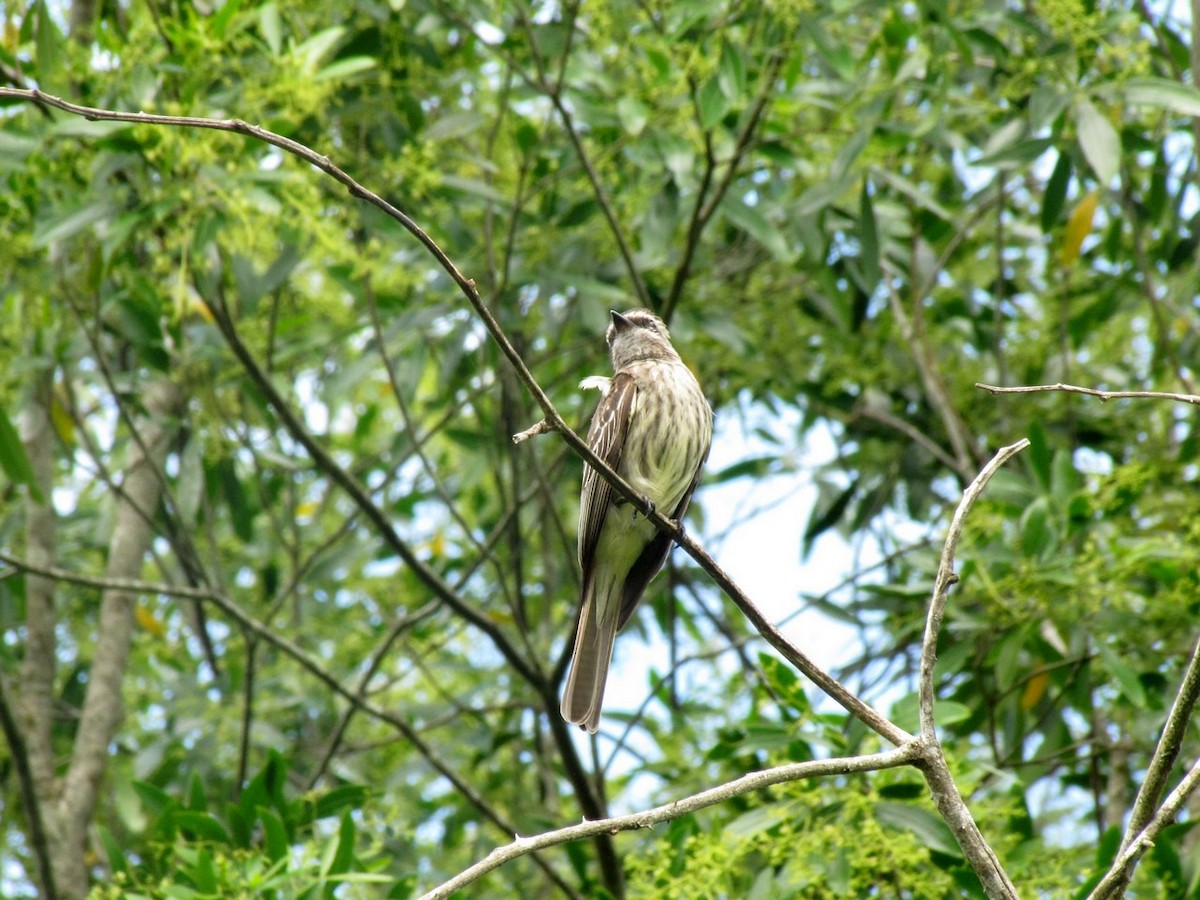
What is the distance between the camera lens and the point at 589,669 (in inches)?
184

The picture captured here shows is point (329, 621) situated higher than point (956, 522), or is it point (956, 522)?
point (329, 621)

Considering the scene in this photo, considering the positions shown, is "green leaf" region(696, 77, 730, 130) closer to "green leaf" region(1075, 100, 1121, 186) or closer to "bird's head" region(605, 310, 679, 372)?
"bird's head" region(605, 310, 679, 372)

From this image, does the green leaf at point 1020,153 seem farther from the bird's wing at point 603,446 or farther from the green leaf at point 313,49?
the green leaf at point 313,49

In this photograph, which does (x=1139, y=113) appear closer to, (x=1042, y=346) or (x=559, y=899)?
(x=1042, y=346)

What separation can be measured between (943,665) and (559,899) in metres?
2.21

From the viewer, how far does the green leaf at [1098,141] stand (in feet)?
15.8

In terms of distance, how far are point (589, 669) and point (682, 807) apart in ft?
6.97

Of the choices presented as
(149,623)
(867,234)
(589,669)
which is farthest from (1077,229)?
(149,623)

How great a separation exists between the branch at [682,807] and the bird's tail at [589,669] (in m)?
1.79

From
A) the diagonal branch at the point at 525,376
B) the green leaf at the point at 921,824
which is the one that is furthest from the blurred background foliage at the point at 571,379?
the diagonal branch at the point at 525,376

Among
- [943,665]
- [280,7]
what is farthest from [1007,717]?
[280,7]

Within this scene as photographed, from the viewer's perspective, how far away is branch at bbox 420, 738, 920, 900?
245cm

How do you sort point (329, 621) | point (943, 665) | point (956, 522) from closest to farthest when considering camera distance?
1. point (956, 522)
2. point (943, 665)
3. point (329, 621)

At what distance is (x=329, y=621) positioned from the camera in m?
6.86
